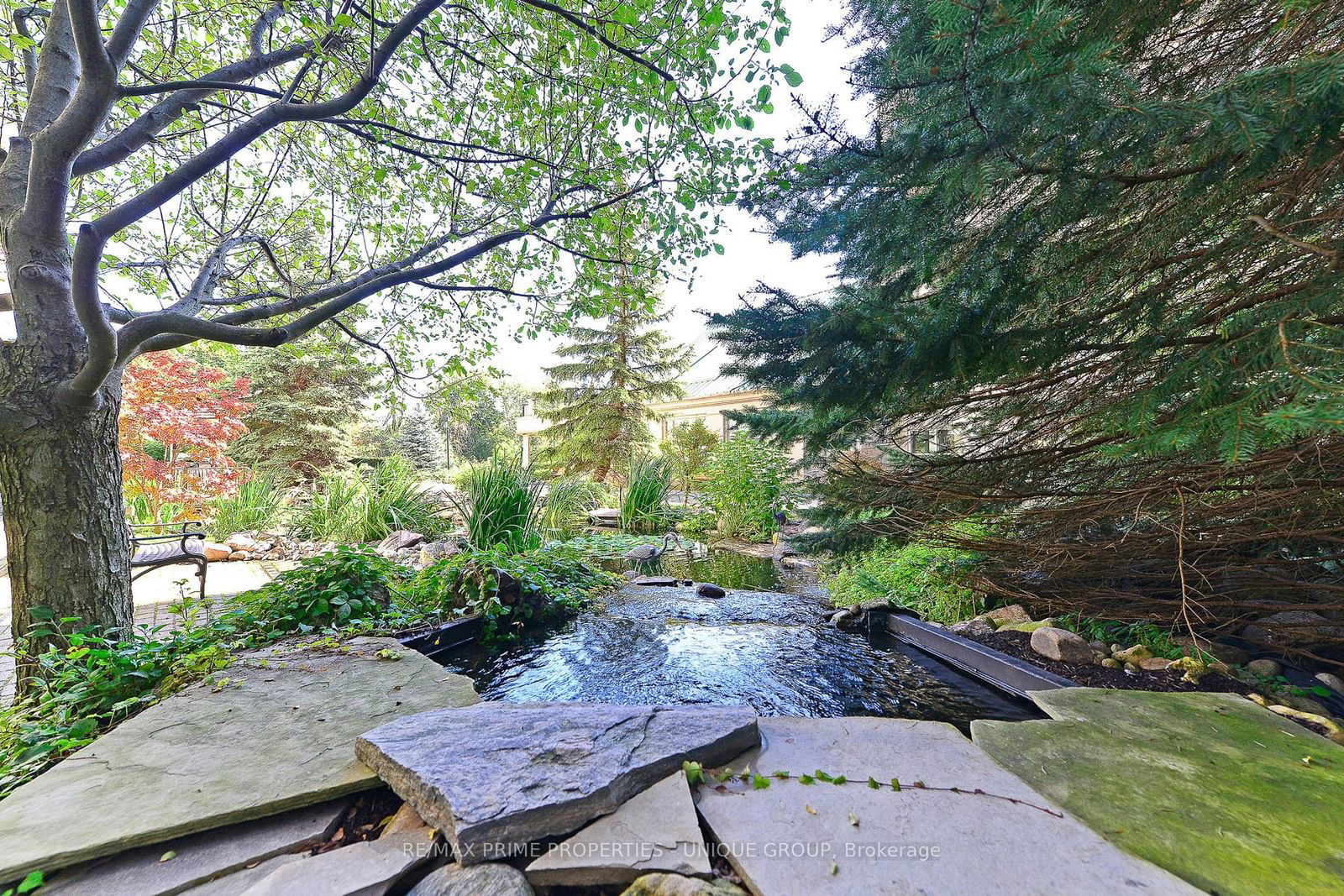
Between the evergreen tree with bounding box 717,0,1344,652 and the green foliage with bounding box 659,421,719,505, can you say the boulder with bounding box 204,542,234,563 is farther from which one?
the green foliage with bounding box 659,421,719,505

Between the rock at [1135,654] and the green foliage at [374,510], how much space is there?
18.9ft

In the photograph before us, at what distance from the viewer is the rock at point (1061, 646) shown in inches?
86.4

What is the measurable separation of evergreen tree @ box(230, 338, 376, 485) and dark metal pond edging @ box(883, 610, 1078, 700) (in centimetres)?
1037

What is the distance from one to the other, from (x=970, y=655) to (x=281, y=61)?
4.38 m

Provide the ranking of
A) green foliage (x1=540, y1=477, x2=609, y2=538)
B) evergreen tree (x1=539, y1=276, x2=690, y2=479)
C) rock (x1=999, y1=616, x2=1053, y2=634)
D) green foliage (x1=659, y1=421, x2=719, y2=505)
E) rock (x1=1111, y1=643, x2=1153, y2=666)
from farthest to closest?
evergreen tree (x1=539, y1=276, x2=690, y2=479) < green foliage (x1=659, y1=421, x2=719, y2=505) < green foliage (x1=540, y1=477, x2=609, y2=538) < rock (x1=999, y1=616, x2=1053, y2=634) < rock (x1=1111, y1=643, x2=1153, y2=666)

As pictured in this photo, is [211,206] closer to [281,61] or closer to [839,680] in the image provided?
[281,61]

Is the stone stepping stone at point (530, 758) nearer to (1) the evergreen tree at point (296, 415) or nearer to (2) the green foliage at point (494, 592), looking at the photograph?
(2) the green foliage at point (494, 592)

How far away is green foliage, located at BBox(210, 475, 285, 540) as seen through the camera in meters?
6.08

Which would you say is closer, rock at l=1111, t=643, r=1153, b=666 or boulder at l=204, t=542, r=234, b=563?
rock at l=1111, t=643, r=1153, b=666

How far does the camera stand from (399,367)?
12.2 ft

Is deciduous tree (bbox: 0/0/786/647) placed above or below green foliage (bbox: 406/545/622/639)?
above

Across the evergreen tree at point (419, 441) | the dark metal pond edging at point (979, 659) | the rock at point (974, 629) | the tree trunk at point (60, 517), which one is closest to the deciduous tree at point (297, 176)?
the tree trunk at point (60, 517)

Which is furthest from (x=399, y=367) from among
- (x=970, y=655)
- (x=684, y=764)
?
(x=970, y=655)

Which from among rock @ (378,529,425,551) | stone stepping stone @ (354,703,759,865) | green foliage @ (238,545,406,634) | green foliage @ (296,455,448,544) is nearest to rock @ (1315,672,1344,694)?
stone stepping stone @ (354,703,759,865)
